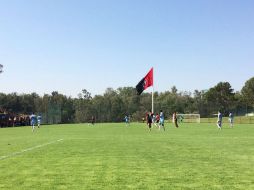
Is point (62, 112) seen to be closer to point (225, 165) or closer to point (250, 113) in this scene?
point (250, 113)

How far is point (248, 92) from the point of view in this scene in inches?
4998

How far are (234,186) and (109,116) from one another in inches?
3642

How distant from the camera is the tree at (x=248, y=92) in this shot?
125m

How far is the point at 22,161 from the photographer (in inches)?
536

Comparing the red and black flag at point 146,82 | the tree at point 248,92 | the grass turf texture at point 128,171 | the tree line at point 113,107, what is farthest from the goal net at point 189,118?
the grass turf texture at point 128,171

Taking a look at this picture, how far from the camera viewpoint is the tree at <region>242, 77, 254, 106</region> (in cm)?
12473

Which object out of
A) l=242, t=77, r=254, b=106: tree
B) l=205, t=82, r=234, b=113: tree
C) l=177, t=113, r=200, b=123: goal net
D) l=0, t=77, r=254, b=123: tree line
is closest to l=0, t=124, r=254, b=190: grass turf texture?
l=177, t=113, r=200, b=123: goal net

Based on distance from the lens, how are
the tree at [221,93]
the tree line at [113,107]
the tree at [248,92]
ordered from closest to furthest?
1. the tree line at [113,107]
2. the tree at [248,92]
3. the tree at [221,93]

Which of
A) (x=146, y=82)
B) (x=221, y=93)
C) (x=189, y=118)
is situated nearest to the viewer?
(x=146, y=82)

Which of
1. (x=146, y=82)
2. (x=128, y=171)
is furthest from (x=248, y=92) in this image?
(x=128, y=171)

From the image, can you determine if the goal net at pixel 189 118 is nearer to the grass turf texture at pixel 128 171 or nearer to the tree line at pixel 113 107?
the tree line at pixel 113 107

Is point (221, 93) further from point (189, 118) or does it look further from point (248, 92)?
point (189, 118)

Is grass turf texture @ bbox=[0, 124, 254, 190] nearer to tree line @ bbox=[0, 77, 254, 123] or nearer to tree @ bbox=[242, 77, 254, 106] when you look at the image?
tree line @ bbox=[0, 77, 254, 123]

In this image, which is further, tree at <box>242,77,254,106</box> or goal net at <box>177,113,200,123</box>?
tree at <box>242,77,254,106</box>
